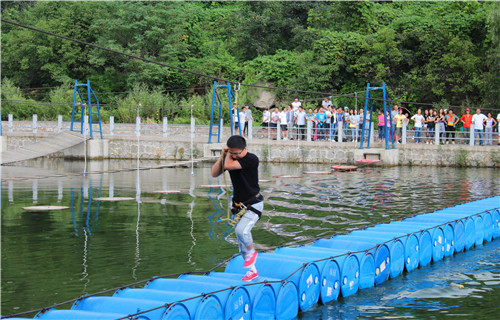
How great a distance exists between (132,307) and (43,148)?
78.7 ft

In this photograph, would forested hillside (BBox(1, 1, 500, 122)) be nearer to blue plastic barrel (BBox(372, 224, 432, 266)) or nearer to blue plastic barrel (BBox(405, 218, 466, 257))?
blue plastic barrel (BBox(405, 218, 466, 257))

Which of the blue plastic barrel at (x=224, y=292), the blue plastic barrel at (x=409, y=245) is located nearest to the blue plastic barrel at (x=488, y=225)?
the blue plastic barrel at (x=409, y=245)

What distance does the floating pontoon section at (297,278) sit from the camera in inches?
262

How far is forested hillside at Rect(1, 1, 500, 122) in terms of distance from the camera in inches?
1523

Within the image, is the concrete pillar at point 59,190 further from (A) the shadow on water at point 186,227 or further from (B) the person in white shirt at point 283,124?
(B) the person in white shirt at point 283,124

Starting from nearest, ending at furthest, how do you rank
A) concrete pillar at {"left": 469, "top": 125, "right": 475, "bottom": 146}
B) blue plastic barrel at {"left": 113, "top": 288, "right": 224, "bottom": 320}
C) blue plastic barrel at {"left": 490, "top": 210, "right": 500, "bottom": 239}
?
blue plastic barrel at {"left": 113, "top": 288, "right": 224, "bottom": 320} < blue plastic barrel at {"left": 490, "top": 210, "right": 500, "bottom": 239} < concrete pillar at {"left": 469, "top": 125, "right": 475, "bottom": 146}

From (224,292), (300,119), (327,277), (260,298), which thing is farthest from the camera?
(300,119)

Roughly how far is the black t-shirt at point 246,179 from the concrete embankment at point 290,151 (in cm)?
2061

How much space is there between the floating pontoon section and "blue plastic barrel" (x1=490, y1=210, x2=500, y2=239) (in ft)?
2.95

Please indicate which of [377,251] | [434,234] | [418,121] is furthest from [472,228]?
[418,121]

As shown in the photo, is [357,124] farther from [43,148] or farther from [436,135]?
[43,148]

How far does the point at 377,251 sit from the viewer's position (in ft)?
31.3

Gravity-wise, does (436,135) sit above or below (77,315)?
above

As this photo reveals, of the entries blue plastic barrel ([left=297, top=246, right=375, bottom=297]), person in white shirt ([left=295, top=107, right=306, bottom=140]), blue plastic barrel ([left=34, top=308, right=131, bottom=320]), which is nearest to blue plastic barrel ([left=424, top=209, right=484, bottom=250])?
blue plastic barrel ([left=297, top=246, right=375, bottom=297])
